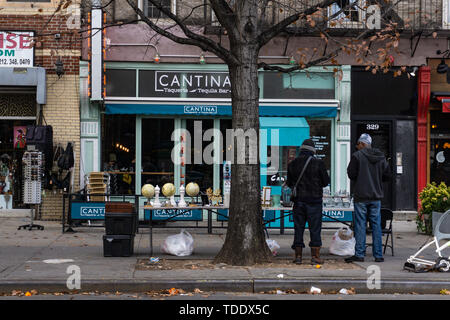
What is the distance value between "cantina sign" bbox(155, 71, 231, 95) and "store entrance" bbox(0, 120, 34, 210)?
11.7 ft

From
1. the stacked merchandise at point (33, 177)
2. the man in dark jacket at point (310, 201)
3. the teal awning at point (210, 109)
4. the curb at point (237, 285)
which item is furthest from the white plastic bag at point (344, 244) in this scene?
the stacked merchandise at point (33, 177)

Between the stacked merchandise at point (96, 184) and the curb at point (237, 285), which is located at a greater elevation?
the stacked merchandise at point (96, 184)

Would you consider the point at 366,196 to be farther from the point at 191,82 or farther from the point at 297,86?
the point at 191,82

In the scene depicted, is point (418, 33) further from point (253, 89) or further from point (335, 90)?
point (253, 89)

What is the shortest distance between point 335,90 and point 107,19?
6117 mm

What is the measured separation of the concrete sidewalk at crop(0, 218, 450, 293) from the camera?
8.09 m

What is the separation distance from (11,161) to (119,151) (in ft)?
9.51

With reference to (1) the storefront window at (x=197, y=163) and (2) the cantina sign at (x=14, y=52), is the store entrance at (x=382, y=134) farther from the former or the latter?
(2) the cantina sign at (x=14, y=52)

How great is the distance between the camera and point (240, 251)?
9492 mm

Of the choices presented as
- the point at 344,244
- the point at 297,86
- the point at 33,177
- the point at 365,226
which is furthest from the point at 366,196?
the point at 33,177

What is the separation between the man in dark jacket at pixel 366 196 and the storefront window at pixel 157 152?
658 centimetres

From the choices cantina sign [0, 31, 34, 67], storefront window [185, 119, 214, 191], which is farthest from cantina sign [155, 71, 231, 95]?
cantina sign [0, 31, 34, 67]

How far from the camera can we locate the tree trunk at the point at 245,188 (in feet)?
31.3

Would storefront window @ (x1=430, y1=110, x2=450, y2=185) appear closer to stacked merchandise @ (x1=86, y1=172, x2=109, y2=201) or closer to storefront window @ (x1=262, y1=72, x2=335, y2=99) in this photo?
storefront window @ (x1=262, y1=72, x2=335, y2=99)
